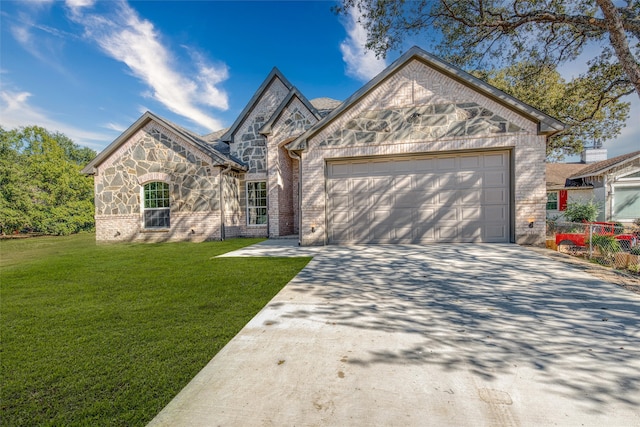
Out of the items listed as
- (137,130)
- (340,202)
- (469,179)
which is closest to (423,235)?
(469,179)

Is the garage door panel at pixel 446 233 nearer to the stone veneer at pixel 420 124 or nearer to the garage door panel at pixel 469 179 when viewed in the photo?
the garage door panel at pixel 469 179

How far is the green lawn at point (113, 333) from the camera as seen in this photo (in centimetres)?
192

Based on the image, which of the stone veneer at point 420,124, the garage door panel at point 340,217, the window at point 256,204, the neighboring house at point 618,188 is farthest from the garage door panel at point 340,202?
the neighboring house at point 618,188

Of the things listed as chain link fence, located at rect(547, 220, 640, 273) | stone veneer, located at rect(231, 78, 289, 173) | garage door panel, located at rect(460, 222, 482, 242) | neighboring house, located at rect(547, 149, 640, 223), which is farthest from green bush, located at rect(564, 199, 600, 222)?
stone veneer, located at rect(231, 78, 289, 173)

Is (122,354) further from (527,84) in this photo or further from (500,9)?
(527,84)

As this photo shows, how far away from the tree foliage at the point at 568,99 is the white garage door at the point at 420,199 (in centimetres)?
738

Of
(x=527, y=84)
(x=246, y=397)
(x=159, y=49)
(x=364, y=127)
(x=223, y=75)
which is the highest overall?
(x=223, y=75)

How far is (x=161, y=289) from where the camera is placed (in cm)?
466

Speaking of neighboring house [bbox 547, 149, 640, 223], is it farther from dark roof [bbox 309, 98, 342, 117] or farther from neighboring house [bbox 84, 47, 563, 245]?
dark roof [bbox 309, 98, 342, 117]

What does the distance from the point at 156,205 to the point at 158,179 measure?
1.25m

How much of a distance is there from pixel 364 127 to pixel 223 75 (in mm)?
13079

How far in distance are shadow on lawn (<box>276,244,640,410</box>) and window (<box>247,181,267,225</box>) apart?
24.9 feet

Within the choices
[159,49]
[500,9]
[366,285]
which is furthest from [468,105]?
[159,49]

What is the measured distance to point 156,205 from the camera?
12289mm
